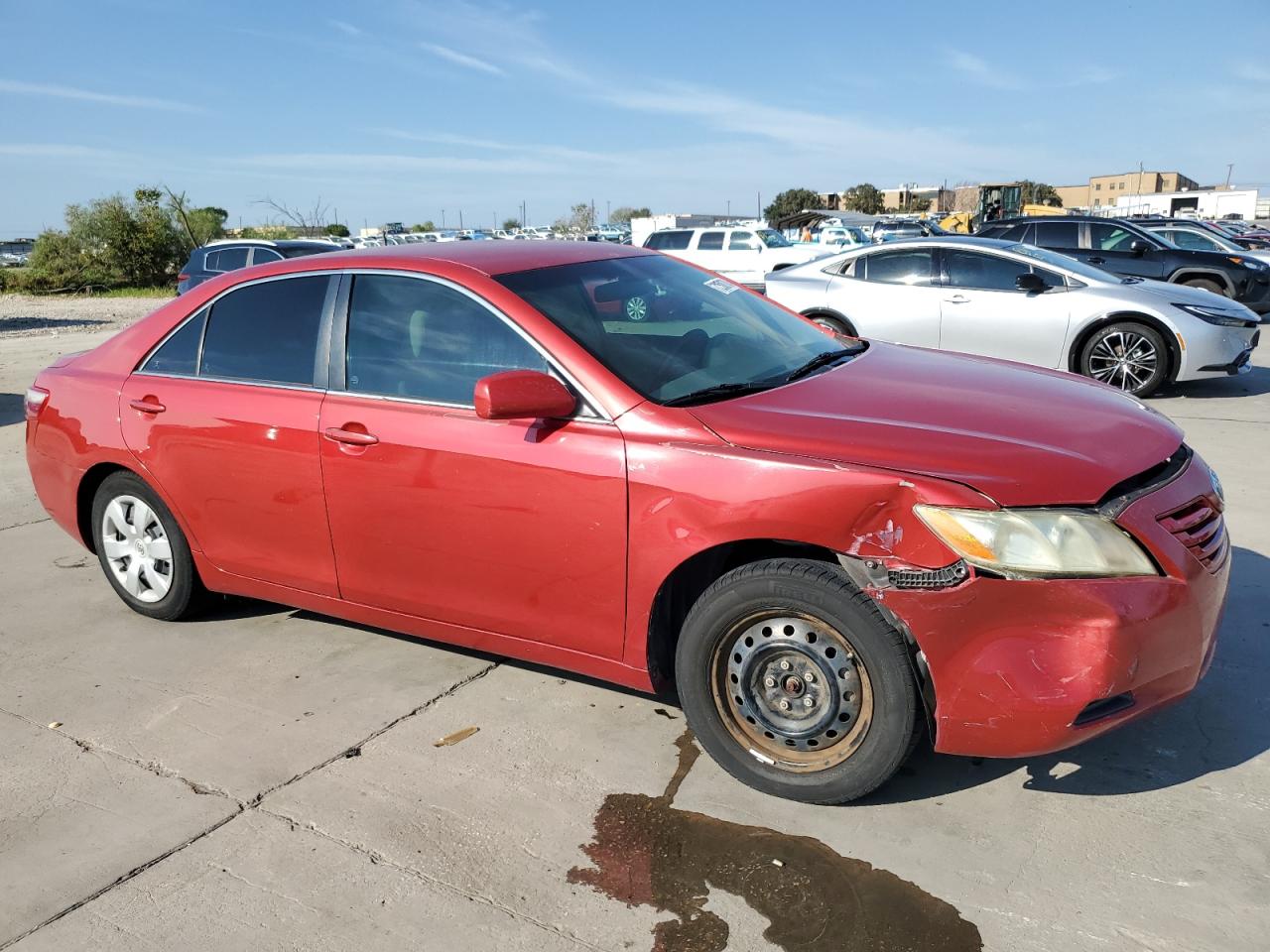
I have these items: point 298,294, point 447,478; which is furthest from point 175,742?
point 298,294

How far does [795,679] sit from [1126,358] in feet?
25.0

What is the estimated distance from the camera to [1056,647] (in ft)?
8.86

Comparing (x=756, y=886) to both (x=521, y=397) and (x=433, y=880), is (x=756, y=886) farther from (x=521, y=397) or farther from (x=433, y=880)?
(x=521, y=397)

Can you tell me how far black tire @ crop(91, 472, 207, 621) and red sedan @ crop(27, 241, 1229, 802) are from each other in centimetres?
2

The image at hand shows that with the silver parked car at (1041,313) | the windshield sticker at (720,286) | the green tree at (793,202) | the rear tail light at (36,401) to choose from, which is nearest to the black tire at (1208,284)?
the silver parked car at (1041,313)

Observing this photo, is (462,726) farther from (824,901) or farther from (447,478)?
(824,901)

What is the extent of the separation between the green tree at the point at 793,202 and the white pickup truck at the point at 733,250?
71676 mm

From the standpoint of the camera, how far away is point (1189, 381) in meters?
10.4

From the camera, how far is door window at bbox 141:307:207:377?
436cm

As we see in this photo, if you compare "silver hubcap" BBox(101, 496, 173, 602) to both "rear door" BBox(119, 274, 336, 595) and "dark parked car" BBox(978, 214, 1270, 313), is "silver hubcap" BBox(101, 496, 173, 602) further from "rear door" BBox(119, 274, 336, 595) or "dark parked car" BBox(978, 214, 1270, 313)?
"dark parked car" BBox(978, 214, 1270, 313)

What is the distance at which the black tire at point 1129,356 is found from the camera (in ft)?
30.2

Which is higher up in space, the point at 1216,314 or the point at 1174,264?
the point at 1174,264

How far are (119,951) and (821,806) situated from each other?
1.94 m

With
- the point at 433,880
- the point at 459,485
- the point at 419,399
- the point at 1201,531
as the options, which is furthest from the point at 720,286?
the point at 433,880
